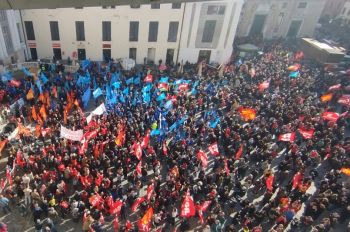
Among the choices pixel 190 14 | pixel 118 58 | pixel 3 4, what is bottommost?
pixel 118 58

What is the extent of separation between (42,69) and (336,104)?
1143 inches

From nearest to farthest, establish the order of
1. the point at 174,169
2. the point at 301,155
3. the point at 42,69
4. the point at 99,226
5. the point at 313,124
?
the point at 99,226
the point at 174,169
the point at 301,155
the point at 313,124
the point at 42,69

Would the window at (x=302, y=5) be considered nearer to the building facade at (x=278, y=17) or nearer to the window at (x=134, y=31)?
the building facade at (x=278, y=17)

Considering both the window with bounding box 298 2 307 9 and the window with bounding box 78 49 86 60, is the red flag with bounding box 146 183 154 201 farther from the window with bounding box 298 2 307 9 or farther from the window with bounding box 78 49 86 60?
the window with bounding box 298 2 307 9

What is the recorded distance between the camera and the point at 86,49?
112 feet

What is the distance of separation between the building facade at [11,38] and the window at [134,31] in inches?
462

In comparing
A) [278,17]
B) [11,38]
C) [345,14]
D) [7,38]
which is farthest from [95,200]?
[345,14]

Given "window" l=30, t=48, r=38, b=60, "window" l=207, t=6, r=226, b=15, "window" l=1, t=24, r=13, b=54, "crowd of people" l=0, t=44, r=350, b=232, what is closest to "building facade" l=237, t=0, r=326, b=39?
"window" l=207, t=6, r=226, b=15

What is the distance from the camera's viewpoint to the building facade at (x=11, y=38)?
92.6 feet

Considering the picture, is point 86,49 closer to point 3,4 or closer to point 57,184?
point 57,184

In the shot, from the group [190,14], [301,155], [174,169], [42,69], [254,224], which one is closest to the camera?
[254,224]

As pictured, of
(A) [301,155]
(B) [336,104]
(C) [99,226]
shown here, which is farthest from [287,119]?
(C) [99,226]

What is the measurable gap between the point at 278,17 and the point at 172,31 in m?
22.5

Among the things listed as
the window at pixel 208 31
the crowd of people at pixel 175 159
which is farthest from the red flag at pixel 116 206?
the window at pixel 208 31
